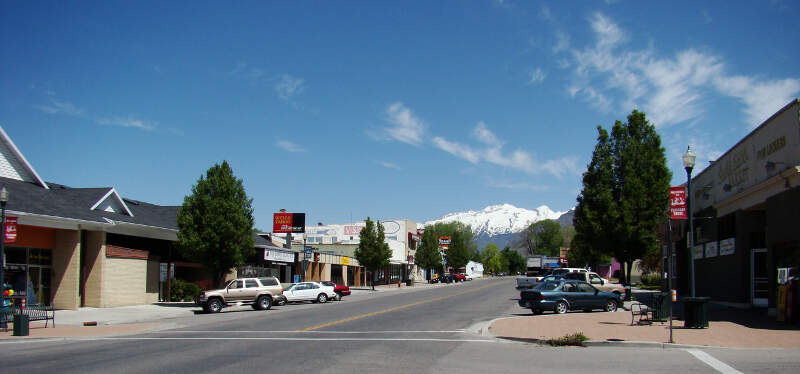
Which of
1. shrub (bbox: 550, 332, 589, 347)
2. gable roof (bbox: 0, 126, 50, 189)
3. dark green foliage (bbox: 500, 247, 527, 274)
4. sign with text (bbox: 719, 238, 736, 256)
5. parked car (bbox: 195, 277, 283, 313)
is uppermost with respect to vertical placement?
gable roof (bbox: 0, 126, 50, 189)

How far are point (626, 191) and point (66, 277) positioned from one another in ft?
95.5

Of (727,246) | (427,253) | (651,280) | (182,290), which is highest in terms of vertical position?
(727,246)

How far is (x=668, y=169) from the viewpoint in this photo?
34438 millimetres

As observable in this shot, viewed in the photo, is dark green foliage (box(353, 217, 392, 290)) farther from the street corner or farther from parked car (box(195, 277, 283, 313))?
the street corner

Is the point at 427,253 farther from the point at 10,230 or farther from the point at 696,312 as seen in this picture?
the point at 696,312

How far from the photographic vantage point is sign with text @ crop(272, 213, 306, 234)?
198 ft

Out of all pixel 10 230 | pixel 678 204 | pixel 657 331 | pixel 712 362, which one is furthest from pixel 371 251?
pixel 712 362

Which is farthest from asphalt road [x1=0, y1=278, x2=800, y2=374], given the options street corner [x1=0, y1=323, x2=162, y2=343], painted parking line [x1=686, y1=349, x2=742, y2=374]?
street corner [x1=0, y1=323, x2=162, y2=343]

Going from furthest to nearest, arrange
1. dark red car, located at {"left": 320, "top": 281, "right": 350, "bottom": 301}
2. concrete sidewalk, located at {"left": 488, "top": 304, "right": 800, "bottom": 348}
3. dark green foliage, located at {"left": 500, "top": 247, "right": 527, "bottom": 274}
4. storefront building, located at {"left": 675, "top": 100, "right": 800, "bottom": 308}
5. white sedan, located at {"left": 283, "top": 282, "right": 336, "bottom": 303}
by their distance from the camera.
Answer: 1. dark green foliage, located at {"left": 500, "top": 247, "right": 527, "bottom": 274}
2. dark red car, located at {"left": 320, "top": 281, "right": 350, "bottom": 301}
3. white sedan, located at {"left": 283, "top": 282, "right": 336, "bottom": 303}
4. storefront building, located at {"left": 675, "top": 100, "right": 800, "bottom": 308}
5. concrete sidewalk, located at {"left": 488, "top": 304, "right": 800, "bottom": 348}

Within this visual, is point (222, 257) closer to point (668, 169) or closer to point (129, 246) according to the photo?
point (129, 246)

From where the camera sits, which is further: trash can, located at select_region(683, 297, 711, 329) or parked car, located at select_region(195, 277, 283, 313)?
parked car, located at select_region(195, 277, 283, 313)

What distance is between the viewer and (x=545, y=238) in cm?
17162

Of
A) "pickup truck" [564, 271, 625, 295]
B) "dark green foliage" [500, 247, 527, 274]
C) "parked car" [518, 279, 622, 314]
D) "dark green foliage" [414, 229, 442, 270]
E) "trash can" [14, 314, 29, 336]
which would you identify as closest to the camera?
"trash can" [14, 314, 29, 336]

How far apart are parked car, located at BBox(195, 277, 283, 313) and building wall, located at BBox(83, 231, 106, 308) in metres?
5.11
